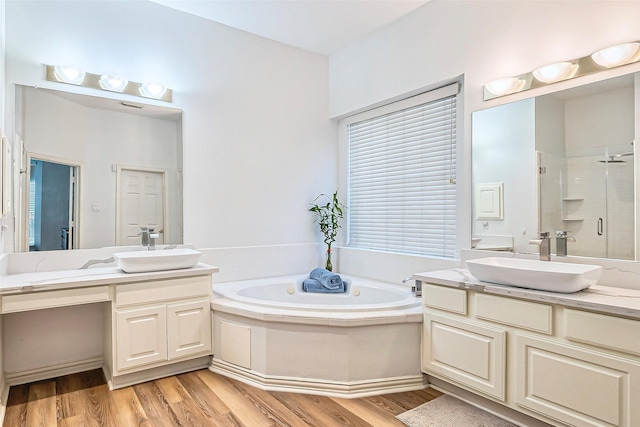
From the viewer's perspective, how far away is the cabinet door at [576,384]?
165cm

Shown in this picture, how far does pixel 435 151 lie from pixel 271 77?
178 cm

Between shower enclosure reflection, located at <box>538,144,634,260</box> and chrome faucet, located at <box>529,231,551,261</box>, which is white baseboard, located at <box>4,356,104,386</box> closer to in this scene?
chrome faucet, located at <box>529,231,551,261</box>

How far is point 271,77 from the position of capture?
380cm

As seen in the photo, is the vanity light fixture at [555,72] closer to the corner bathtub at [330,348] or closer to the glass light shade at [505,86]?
the glass light shade at [505,86]

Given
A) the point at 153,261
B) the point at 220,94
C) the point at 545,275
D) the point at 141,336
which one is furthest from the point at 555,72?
the point at 141,336

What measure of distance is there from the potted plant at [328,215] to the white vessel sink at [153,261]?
59.4 inches

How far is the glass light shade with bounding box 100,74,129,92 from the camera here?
2939 millimetres

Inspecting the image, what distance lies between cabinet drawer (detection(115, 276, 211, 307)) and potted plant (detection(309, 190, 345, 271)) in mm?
1465

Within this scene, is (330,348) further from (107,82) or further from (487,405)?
(107,82)

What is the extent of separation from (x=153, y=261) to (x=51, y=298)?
23.8 inches

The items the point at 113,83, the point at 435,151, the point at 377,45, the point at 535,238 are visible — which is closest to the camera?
the point at 535,238

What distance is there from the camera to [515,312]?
2012 millimetres

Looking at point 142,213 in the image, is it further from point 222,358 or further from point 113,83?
point 222,358

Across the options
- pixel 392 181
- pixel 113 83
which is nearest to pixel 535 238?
pixel 392 181
